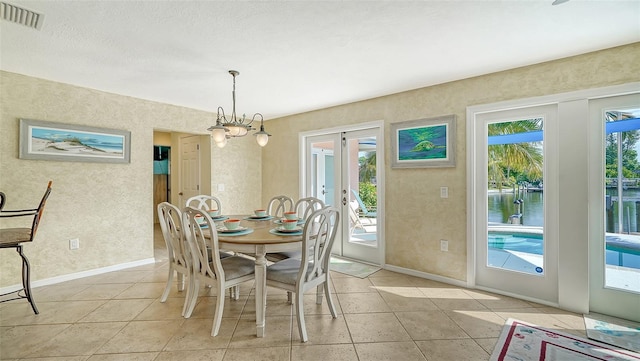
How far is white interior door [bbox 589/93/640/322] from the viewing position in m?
2.44

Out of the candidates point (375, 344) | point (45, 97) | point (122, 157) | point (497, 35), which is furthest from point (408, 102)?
point (45, 97)

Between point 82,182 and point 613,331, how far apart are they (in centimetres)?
549

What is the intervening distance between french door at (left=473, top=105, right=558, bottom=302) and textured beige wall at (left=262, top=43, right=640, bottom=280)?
18cm

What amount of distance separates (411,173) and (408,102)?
899 millimetres

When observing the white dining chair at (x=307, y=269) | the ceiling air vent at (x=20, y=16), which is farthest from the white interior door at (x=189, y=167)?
the white dining chair at (x=307, y=269)

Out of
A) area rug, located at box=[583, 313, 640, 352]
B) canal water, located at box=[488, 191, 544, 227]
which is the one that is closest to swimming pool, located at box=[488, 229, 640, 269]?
canal water, located at box=[488, 191, 544, 227]

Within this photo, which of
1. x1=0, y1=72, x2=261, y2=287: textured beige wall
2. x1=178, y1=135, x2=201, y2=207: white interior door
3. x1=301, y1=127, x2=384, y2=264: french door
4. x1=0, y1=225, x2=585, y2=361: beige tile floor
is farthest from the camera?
x1=178, y1=135, x2=201, y2=207: white interior door

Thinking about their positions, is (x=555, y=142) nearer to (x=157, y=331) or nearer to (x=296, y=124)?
(x=296, y=124)

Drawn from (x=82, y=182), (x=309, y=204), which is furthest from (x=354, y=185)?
(x=82, y=182)

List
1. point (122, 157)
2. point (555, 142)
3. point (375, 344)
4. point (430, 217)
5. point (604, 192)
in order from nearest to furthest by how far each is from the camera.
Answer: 1. point (375, 344)
2. point (604, 192)
3. point (555, 142)
4. point (430, 217)
5. point (122, 157)

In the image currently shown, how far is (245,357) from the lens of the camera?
1966 millimetres

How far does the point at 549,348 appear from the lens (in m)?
2.04

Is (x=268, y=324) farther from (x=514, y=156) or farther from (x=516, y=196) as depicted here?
(x=514, y=156)

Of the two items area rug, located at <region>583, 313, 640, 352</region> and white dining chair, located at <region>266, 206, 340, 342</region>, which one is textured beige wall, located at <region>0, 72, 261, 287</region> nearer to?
white dining chair, located at <region>266, 206, 340, 342</region>
